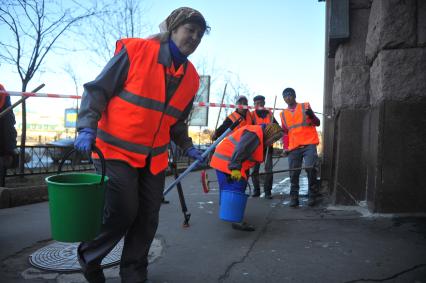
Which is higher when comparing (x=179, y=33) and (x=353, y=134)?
(x=179, y=33)

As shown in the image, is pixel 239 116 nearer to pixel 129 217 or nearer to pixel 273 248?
pixel 273 248

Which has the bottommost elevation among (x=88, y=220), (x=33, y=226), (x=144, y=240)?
(x=33, y=226)

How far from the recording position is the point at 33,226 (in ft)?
14.2

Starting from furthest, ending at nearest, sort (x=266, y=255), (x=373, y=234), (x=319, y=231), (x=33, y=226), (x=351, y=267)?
(x=33, y=226) → (x=319, y=231) → (x=373, y=234) → (x=266, y=255) → (x=351, y=267)

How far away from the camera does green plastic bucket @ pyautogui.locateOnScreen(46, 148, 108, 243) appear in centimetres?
210

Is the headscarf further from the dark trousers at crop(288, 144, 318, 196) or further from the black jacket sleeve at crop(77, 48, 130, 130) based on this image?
the dark trousers at crop(288, 144, 318, 196)

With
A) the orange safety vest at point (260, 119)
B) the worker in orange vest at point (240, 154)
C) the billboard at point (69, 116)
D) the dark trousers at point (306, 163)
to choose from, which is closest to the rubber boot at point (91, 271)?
the worker in orange vest at point (240, 154)

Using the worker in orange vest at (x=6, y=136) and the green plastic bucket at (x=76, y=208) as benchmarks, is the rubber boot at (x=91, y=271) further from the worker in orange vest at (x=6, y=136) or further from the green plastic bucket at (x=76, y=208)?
the worker in orange vest at (x=6, y=136)

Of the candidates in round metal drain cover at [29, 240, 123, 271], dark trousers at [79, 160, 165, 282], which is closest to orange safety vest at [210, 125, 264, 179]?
round metal drain cover at [29, 240, 123, 271]

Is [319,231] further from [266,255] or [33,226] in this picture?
[33,226]

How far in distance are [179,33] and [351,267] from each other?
2076mm

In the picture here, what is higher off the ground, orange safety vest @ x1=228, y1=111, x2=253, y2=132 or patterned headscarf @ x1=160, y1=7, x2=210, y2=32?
patterned headscarf @ x1=160, y1=7, x2=210, y2=32

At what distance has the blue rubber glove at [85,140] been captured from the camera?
7.03 ft

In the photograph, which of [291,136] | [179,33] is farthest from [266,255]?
[291,136]
